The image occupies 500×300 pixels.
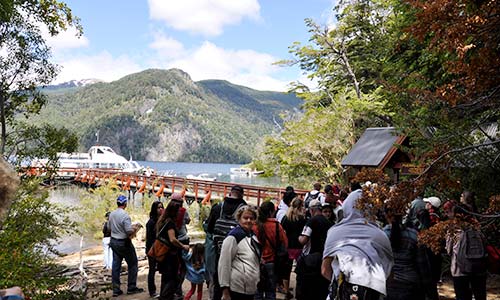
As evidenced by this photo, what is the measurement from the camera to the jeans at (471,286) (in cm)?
439

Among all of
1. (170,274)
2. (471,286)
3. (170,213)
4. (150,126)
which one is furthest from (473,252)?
(150,126)

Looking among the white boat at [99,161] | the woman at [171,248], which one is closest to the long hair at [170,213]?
the woman at [171,248]

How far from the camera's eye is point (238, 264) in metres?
3.67

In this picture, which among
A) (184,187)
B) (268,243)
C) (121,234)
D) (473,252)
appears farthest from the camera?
(184,187)

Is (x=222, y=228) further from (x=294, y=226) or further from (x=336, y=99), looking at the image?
(x=336, y=99)

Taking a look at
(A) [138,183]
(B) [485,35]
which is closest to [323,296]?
(B) [485,35]

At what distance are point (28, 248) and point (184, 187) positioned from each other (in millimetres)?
→ 17298

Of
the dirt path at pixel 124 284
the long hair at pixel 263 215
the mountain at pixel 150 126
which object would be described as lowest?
the dirt path at pixel 124 284

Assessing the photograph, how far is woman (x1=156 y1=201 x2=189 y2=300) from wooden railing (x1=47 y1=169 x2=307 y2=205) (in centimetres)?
990

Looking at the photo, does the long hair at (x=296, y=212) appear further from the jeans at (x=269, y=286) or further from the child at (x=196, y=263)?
the child at (x=196, y=263)

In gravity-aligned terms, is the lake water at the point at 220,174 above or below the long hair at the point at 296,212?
below

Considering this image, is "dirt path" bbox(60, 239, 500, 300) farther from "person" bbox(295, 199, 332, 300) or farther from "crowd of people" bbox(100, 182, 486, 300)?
"person" bbox(295, 199, 332, 300)

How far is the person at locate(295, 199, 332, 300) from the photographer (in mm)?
4312

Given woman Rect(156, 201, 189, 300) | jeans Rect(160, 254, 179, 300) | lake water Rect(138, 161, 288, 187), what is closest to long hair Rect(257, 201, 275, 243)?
woman Rect(156, 201, 189, 300)
